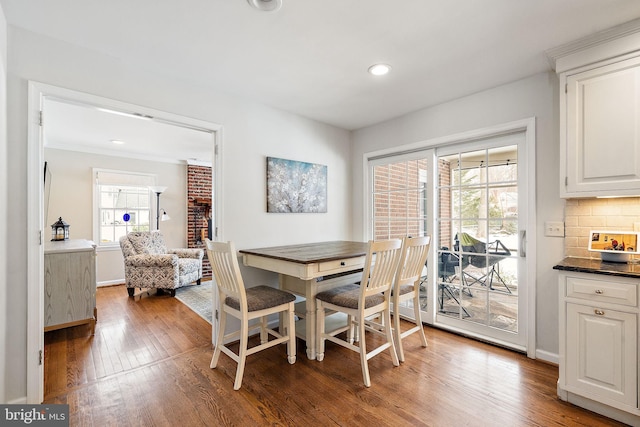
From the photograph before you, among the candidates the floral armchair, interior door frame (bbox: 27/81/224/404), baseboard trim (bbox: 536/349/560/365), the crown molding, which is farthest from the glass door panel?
the floral armchair

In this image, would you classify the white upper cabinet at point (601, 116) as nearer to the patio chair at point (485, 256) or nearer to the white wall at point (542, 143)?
the white wall at point (542, 143)

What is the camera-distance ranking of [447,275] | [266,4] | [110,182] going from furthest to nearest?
[110,182] < [447,275] < [266,4]

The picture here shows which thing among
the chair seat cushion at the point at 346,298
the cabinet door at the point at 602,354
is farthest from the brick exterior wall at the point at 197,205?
the cabinet door at the point at 602,354

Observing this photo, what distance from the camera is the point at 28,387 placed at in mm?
1838

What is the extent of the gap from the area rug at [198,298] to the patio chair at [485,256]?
2.87m

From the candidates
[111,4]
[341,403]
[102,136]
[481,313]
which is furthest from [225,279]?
[102,136]

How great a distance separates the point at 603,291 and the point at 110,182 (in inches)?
253

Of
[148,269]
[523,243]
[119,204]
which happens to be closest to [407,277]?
[523,243]

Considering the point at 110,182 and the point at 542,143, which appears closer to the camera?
the point at 542,143

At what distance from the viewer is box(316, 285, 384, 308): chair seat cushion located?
226 cm

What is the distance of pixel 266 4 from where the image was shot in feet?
5.25

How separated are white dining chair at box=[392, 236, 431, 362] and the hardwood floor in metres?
0.21

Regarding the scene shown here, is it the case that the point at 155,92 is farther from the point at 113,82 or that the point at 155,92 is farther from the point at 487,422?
the point at 487,422

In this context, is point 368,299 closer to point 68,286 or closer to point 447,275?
point 447,275
